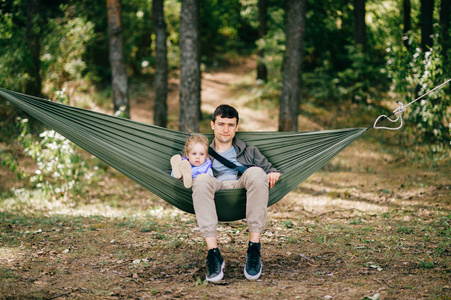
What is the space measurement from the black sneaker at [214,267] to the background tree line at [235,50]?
2.84m

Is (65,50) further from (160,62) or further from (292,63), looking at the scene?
(292,63)

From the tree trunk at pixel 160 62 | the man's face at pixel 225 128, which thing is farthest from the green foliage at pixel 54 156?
the tree trunk at pixel 160 62

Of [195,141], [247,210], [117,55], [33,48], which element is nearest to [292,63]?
[117,55]

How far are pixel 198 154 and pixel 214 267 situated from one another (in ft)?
2.34

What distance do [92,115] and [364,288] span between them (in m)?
2.09

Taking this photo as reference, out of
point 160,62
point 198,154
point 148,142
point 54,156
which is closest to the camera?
point 198,154

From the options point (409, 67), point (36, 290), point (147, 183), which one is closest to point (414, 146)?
point (409, 67)

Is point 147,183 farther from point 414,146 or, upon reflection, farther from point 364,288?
point 414,146

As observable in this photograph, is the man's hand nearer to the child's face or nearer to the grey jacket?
the grey jacket

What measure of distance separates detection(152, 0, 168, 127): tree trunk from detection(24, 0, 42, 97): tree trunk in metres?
2.04

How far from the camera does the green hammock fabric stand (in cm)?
258

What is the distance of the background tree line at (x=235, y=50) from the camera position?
5.03 m

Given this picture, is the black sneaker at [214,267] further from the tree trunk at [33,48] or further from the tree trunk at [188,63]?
the tree trunk at [33,48]

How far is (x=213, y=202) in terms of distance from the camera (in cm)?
222
